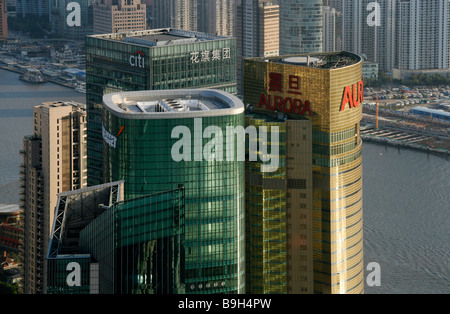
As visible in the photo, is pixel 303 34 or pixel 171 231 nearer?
pixel 171 231

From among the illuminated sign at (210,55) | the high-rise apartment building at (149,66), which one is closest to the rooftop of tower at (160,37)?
the high-rise apartment building at (149,66)

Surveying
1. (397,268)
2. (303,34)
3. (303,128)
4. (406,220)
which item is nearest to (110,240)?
(303,128)

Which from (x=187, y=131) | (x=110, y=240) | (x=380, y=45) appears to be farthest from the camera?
(x=380, y=45)

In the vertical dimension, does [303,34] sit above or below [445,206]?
above

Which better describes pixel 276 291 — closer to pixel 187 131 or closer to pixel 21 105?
pixel 187 131

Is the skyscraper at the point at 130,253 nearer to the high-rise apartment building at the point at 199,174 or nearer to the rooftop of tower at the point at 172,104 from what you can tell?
the high-rise apartment building at the point at 199,174

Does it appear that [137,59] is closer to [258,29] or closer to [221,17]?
[258,29]
